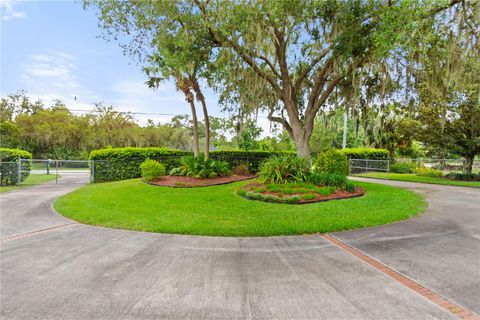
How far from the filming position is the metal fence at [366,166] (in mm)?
18391

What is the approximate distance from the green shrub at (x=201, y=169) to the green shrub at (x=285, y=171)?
3.06 metres

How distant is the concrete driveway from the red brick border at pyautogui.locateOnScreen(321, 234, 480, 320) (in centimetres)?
2

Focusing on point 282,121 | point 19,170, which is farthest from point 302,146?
point 19,170

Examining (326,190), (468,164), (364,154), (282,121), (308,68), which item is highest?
(308,68)

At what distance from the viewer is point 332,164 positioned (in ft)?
34.4

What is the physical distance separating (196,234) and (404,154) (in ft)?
92.3

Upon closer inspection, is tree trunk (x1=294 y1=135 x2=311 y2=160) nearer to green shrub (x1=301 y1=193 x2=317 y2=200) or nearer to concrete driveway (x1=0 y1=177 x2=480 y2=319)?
green shrub (x1=301 y1=193 x2=317 y2=200)

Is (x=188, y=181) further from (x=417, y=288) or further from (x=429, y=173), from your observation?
(x=429, y=173)

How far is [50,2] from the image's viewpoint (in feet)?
26.5

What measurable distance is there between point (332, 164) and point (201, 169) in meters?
5.93

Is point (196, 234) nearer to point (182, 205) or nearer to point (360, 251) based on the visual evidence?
point (182, 205)

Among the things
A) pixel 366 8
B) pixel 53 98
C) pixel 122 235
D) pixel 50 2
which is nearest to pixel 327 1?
pixel 366 8

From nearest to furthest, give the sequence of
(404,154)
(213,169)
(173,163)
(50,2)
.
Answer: (50,2), (213,169), (173,163), (404,154)

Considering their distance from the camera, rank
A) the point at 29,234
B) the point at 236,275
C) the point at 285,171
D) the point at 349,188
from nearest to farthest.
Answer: the point at 236,275
the point at 29,234
the point at 349,188
the point at 285,171
